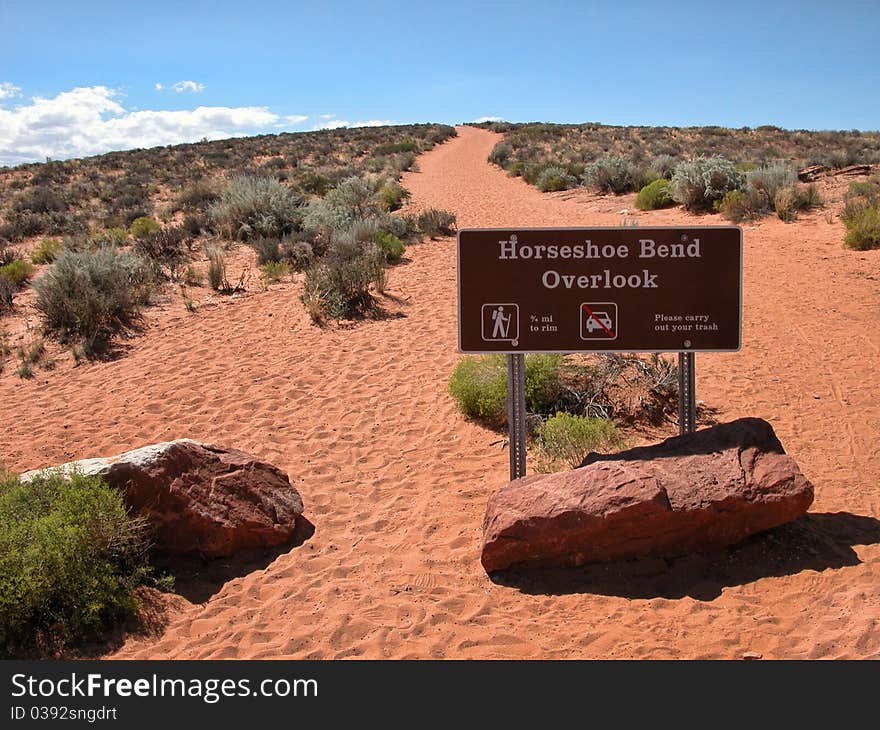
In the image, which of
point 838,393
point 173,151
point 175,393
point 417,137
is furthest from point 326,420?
point 417,137

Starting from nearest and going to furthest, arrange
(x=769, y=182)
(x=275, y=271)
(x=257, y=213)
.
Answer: (x=275, y=271)
(x=769, y=182)
(x=257, y=213)

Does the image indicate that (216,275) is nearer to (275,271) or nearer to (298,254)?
(275,271)

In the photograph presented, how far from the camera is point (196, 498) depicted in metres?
4.61

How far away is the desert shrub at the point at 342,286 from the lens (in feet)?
32.4

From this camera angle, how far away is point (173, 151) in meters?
43.9

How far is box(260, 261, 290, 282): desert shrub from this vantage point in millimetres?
11805

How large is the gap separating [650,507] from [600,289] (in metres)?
1.41

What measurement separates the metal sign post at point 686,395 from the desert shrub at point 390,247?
862 centimetres

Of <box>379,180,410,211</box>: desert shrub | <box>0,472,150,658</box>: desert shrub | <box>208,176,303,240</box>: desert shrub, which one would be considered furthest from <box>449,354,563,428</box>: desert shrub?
<box>379,180,410,211</box>: desert shrub

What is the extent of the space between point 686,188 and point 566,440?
13.0 m

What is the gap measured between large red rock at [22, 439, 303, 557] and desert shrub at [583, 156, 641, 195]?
18.6m

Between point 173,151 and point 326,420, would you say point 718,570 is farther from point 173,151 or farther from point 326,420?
point 173,151

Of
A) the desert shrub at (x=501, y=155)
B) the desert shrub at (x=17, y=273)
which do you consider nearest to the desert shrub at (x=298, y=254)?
the desert shrub at (x=17, y=273)

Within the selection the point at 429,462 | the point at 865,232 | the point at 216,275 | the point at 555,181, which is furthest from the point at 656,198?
the point at 429,462
